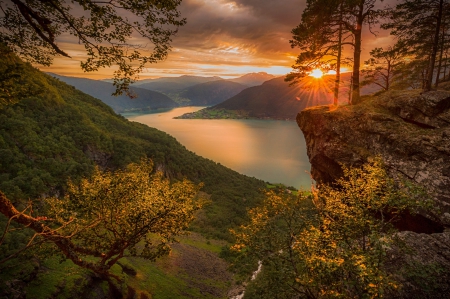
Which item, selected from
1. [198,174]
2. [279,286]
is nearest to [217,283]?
[279,286]

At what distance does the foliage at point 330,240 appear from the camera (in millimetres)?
6305

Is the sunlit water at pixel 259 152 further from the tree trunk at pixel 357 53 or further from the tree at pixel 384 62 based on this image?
the tree trunk at pixel 357 53

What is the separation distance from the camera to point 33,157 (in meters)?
45.7

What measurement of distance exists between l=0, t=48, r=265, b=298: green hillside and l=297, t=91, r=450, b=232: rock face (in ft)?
56.7

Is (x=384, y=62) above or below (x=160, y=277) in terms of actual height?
above

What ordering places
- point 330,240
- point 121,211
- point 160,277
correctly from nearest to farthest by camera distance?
point 330,240 → point 121,211 → point 160,277

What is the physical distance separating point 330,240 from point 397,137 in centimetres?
1126

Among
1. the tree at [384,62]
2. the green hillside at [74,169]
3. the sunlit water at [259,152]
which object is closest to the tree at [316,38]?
the tree at [384,62]

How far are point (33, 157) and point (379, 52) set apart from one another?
6298 centimetres

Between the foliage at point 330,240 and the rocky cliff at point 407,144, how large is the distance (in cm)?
314

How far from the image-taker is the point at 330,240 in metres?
7.29

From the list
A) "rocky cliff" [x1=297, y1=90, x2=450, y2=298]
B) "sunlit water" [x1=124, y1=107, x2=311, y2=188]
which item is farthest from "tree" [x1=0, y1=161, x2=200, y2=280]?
"sunlit water" [x1=124, y1=107, x2=311, y2=188]

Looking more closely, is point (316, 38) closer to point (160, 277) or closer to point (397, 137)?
point (397, 137)

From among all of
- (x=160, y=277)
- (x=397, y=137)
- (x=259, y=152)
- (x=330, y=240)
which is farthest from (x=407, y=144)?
(x=259, y=152)
